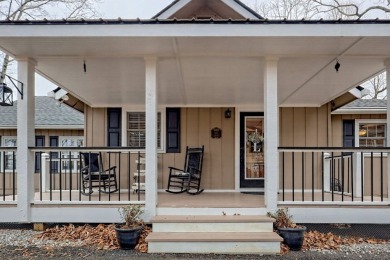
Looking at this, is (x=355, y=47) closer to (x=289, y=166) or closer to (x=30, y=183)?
(x=289, y=166)

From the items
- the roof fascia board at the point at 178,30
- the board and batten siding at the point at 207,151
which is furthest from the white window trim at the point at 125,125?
the roof fascia board at the point at 178,30

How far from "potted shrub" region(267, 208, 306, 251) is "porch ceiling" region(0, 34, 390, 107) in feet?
7.08

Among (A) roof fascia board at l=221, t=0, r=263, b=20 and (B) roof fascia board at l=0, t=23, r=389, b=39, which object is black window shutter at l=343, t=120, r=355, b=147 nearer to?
(A) roof fascia board at l=221, t=0, r=263, b=20

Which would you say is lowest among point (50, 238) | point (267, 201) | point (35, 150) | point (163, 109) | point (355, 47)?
point (50, 238)

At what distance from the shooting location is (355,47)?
4.43 meters

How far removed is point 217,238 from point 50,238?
92.2 inches

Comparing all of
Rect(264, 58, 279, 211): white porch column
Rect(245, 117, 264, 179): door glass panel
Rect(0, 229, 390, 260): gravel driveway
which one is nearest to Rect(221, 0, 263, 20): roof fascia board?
Rect(264, 58, 279, 211): white porch column

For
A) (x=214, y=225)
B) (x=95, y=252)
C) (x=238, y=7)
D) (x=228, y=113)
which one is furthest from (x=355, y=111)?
(x=95, y=252)

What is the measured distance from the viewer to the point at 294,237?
4.34m

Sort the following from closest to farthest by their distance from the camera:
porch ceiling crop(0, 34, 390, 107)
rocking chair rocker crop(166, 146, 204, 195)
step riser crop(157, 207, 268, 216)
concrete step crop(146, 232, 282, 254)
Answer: concrete step crop(146, 232, 282, 254), porch ceiling crop(0, 34, 390, 107), step riser crop(157, 207, 268, 216), rocking chair rocker crop(166, 146, 204, 195)

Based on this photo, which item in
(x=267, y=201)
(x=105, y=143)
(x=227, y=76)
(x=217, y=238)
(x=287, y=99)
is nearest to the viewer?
(x=217, y=238)

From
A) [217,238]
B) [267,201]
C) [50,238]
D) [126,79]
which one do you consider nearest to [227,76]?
[126,79]

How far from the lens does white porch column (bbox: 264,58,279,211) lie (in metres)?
4.64

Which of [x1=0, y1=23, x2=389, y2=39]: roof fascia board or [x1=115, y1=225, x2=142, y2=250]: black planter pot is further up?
[x1=0, y1=23, x2=389, y2=39]: roof fascia board
